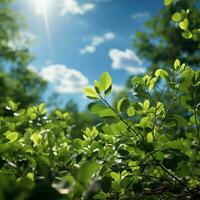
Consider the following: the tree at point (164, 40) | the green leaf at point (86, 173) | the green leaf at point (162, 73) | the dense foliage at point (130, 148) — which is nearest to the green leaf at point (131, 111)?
the dense foliage at point (130, 148)

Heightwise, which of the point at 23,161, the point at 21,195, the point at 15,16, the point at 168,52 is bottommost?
the point at 21,195

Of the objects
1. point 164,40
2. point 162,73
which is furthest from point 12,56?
point 162,73

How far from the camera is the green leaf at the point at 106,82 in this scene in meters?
1.69

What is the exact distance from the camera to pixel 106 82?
1.71m

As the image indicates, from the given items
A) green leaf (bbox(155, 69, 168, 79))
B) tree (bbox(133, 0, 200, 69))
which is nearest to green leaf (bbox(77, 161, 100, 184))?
green leaf (bbox(155, 69, 168, 79))

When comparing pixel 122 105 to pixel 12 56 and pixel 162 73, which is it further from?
pixel 12 56

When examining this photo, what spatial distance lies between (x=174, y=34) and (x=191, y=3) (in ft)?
7.68

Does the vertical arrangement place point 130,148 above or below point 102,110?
below

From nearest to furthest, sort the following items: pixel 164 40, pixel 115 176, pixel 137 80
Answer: pixel 115 176 < pixel 137 80 < pixel 164 40

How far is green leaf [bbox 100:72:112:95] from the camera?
169 centimetres

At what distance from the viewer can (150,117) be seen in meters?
1.91

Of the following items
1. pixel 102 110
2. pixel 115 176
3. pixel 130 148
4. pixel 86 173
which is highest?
pixel 102 110

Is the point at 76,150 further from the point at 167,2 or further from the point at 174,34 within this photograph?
the point at 174,34

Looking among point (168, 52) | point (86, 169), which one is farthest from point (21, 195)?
point (168, 52)
